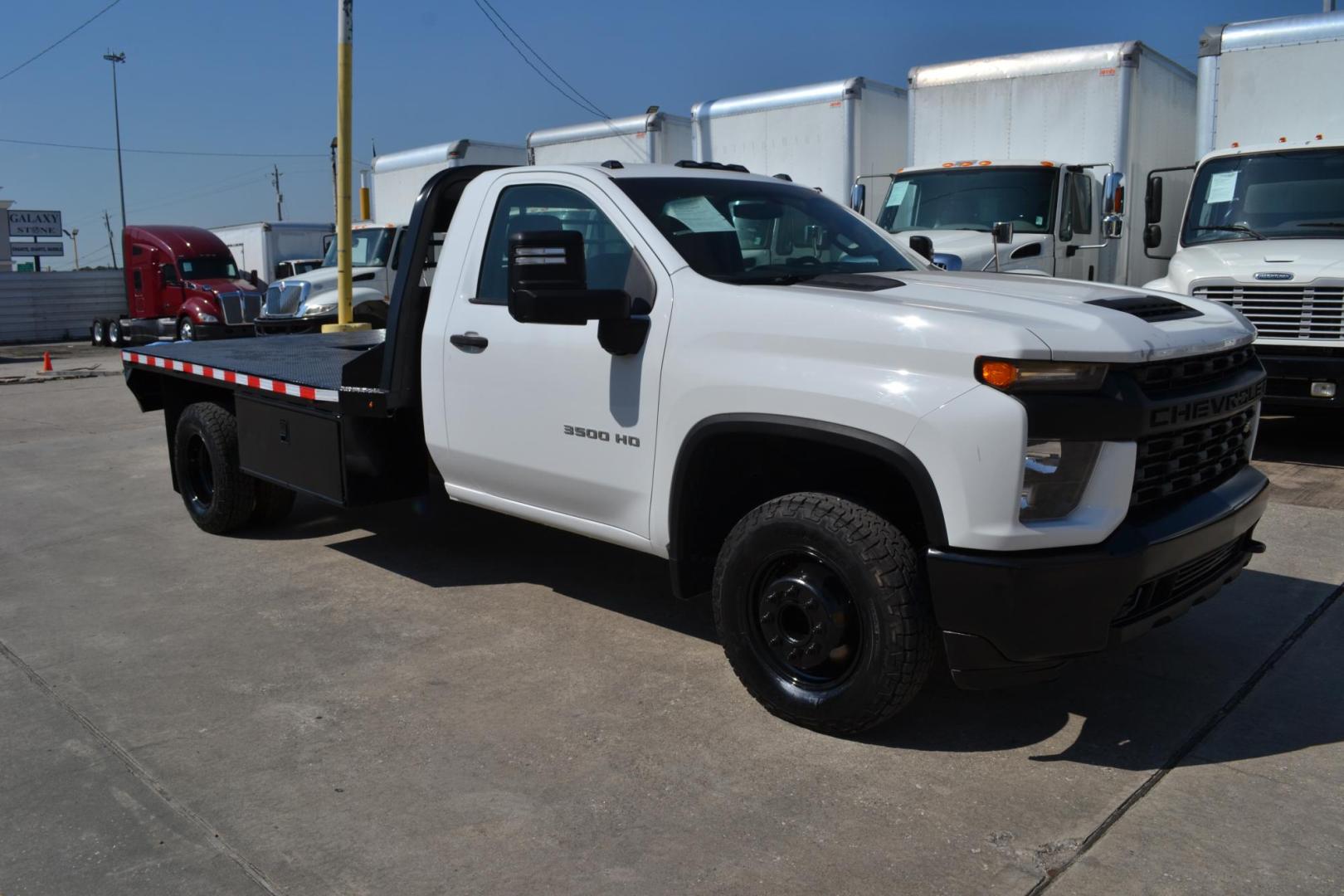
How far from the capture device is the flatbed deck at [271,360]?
19.0ft

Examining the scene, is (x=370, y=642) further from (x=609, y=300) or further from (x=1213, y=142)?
(x=1213, y=142)

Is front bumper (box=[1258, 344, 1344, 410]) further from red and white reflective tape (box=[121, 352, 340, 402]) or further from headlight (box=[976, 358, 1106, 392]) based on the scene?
red and white reflective tape (box=[121, 352, 340, 402])

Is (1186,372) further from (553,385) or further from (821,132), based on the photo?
(821,132)

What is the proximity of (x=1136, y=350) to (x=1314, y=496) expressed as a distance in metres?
4.68

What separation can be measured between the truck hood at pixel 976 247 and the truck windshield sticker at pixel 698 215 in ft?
17.5

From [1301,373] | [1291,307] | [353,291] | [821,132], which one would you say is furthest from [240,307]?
[1301,373]

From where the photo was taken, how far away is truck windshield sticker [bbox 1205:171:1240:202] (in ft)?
31.2

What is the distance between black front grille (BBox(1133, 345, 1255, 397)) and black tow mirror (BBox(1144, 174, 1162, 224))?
20.8 feet

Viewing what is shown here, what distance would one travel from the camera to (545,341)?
15.2 ft

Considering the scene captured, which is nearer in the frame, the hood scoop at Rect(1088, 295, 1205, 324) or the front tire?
the front tire

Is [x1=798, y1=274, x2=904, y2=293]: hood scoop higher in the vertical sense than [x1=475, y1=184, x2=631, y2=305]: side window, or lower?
lower

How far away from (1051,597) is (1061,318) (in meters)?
0.85

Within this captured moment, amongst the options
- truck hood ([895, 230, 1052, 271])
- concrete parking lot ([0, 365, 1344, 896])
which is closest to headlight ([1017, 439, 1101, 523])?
concrete parking lot ([0, 365, 1344, 896])

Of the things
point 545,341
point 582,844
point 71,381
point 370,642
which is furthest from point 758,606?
point 71,381
